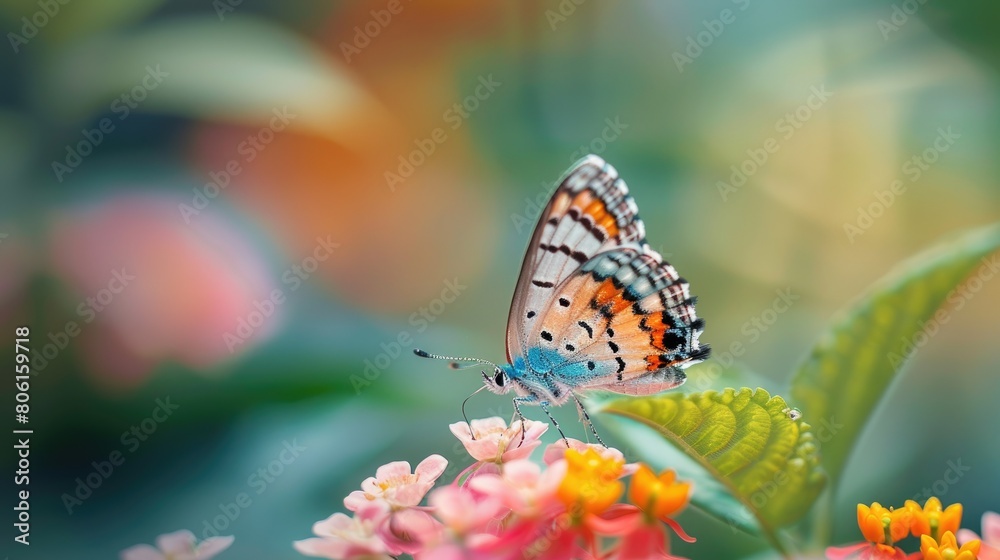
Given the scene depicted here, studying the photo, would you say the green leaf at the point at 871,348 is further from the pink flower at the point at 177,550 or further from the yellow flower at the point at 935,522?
the pink flower at the point at 177,550

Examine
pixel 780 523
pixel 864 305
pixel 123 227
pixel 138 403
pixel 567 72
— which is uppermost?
pixel 567 72

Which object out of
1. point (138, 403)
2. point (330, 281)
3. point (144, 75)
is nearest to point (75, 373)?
point (138, 403)

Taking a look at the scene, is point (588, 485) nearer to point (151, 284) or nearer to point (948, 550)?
point (948, 550)

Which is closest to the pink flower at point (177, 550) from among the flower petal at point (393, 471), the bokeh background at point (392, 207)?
the flower petal at point (393, 471)

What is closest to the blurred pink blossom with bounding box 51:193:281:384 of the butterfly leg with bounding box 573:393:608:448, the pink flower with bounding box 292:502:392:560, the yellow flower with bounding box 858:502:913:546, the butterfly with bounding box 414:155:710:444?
the butterfly with bounding box 414:155:710:444

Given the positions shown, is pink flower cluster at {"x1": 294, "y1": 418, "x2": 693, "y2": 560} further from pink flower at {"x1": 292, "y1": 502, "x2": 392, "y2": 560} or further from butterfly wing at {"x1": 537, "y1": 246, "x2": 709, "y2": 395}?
butterfly wing at {"x1": 537, "y1": 246, "x2": 709, "y2": 395}

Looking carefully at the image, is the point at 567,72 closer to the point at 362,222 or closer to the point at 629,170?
the point at 629,170
